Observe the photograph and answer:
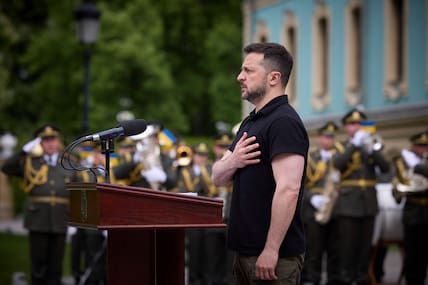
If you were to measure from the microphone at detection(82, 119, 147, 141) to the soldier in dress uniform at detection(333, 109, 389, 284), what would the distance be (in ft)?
24.0

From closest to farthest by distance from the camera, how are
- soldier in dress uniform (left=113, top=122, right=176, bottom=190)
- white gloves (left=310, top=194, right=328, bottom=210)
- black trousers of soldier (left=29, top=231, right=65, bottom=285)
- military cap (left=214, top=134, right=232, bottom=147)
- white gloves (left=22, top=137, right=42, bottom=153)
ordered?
black trousers of soldier (left=29, top=231, right=65, bottom=285)
white gloves (left=22, top=137, right=42, bottom=153)
soldier in dress uniform (left=113, top=122, right=176, bottom=190)
white gloves (left=310, top=194, right=328, bottom=210)
military cap (left=214, top=134, right=232, bottom=147)

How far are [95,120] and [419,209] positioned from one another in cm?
2826

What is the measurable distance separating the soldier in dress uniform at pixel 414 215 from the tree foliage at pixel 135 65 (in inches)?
1084

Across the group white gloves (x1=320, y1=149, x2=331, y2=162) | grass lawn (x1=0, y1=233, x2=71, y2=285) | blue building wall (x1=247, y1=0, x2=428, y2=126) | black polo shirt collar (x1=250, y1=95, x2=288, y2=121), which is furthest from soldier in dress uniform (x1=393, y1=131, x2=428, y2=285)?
blue building wall (x1=247, y1=0, x2=428, y2=126)

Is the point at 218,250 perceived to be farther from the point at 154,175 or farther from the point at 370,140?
the point at 370,140

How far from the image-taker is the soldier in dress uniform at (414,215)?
1343cm

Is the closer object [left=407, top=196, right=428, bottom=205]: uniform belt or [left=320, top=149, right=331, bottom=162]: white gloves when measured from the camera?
[left=407, top=196, right=428, bottom=205]: uniform belt

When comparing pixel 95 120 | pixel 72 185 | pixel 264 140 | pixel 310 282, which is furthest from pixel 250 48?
pixel 95 120

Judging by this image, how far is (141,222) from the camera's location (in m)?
6.21

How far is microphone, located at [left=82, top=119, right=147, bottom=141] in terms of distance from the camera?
650cm

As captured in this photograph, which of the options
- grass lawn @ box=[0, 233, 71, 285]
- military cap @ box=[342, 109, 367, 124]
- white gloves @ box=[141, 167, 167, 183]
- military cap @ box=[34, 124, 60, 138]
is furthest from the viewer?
grass lawn @ box=[0, 233, 71, 285]

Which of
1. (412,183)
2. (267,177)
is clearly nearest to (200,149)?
(412,183)

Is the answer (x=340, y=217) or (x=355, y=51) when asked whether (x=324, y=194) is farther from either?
(x=355, y=51)

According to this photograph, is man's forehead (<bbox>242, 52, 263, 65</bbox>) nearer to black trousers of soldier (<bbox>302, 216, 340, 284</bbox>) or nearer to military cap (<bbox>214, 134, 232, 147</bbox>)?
black trousers of soldier (<bbox>302, 216, 340, 284</bbox>)
